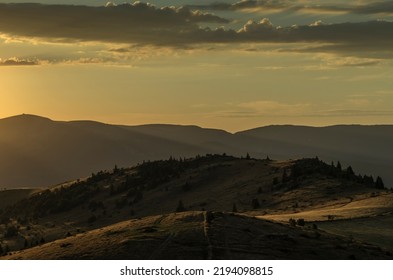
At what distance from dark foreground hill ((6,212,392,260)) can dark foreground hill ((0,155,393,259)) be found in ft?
0.31

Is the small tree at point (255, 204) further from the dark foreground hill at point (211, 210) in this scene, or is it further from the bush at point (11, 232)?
the bush at point (11, 232)

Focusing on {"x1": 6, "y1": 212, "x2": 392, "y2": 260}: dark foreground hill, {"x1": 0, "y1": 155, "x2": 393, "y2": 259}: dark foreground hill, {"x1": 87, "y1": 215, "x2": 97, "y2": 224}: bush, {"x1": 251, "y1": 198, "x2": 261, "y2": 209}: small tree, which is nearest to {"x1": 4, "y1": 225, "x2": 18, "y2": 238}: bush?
{"x1": 0, "y1": 155, "x2": 393, "y2": 259}: dark foreground hill

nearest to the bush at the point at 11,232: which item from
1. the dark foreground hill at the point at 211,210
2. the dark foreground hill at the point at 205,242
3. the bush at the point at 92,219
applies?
the dark foreground hill at the point at 211,210

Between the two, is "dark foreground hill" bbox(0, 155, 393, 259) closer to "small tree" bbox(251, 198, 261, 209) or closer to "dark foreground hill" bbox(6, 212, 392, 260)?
"dark foreground hill" bbox(6, 212, 392, 260)

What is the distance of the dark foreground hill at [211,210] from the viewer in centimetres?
5491

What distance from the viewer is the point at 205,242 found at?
5319cm

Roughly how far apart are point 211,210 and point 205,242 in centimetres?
6903

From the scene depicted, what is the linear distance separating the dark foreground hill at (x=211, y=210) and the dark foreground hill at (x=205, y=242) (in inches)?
3.8

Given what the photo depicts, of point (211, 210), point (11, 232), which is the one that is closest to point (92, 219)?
point (11, 232)

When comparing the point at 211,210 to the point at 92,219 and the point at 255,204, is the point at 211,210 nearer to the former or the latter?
the point at 255,204

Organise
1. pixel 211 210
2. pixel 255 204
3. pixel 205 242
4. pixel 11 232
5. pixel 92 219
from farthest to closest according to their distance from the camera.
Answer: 1. pixel 92 219
2. pixel 11 232
3. pixel 211 210
4. pixel 255 204
5. pixel 205 242

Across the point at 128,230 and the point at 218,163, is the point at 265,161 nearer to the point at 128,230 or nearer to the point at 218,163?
the point at 218,163
